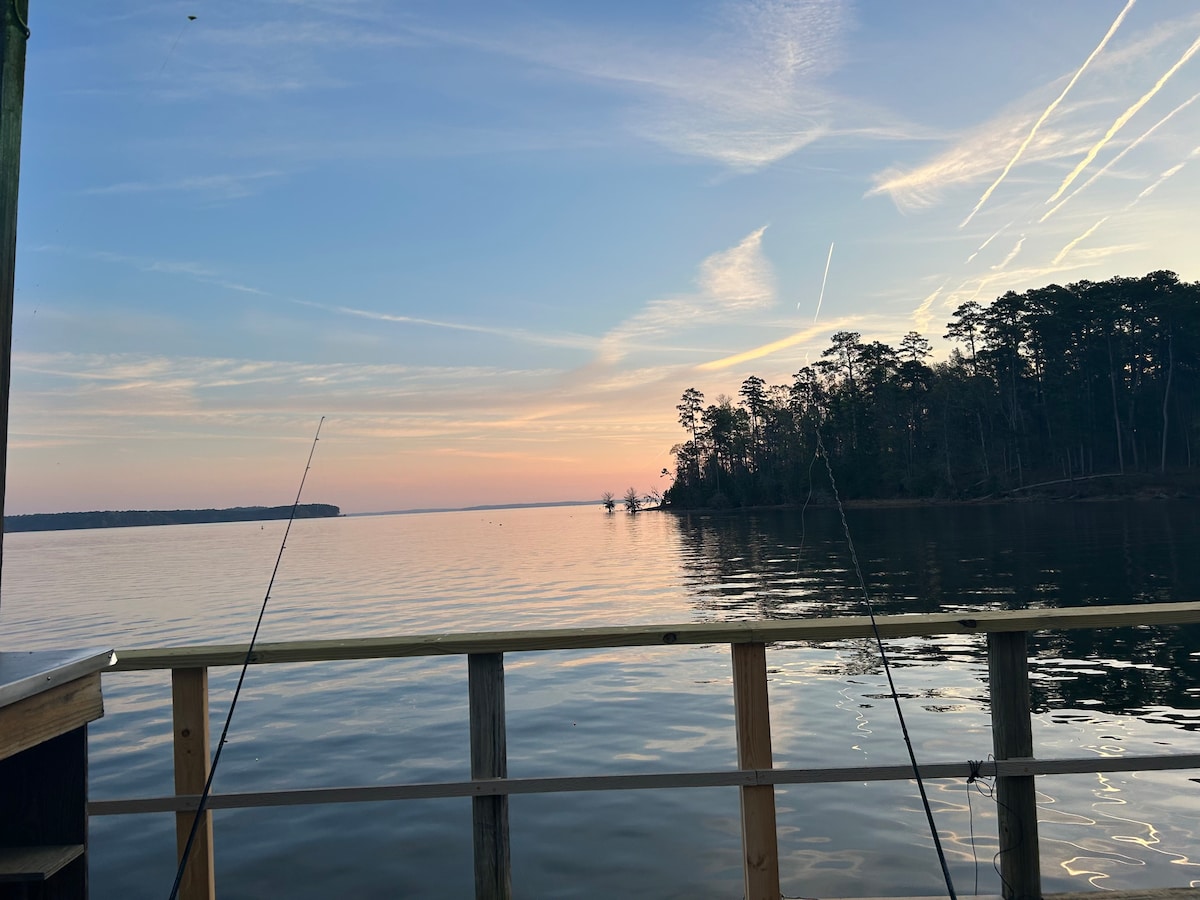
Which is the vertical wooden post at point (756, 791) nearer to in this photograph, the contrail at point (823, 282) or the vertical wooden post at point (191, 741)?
the contrail at point (823, 282)

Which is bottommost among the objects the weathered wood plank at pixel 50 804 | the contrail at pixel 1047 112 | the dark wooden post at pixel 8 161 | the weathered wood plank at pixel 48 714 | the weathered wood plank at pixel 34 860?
the weathered wood plank at pixel 34 860

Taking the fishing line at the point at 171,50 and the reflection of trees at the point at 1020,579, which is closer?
the fishing line at the point at 171,50

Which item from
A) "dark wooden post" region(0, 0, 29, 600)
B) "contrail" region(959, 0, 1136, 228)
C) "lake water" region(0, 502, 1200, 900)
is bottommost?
"lake water" region(0, 502, 1200, 900)

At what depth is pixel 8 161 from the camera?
1.78 m

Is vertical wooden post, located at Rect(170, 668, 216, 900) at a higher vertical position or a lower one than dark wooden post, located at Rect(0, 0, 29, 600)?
lower

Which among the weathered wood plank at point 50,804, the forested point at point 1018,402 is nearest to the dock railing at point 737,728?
the weathered wood plank at point 50,804

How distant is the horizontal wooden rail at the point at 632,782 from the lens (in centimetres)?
310

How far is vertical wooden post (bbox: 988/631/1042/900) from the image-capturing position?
329cm

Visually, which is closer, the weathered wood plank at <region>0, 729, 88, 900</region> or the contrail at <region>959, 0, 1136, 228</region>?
the weathered wood plank at <region>0, 729, 88, 900</region>

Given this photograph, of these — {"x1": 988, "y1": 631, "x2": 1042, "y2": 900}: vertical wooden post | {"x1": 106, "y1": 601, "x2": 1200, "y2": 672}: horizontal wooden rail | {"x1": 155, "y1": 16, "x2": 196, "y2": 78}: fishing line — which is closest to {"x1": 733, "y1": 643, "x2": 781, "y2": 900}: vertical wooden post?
{"x1": 106, "y1": 601, "x2": 1200, "y2": 672}: horizontal wooden rail

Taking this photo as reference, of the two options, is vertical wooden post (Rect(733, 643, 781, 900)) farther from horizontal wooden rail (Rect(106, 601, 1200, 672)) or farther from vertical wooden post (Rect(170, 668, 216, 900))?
vertical wooden post (Rect(170, 668, 216, 900))

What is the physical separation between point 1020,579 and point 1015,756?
24745mm

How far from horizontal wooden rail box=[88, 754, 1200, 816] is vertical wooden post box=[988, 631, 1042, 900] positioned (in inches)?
3.4

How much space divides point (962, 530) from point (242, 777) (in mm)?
45397
